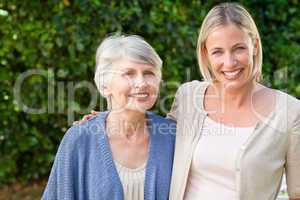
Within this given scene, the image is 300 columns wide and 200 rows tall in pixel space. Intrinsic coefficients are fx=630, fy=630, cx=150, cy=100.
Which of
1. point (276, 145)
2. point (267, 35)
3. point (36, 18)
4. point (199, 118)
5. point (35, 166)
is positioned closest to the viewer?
point (276, 145)

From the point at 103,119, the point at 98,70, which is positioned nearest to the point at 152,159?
the point at 103,119

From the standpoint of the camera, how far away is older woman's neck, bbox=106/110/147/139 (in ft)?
8.37

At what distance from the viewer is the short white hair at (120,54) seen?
2.51m

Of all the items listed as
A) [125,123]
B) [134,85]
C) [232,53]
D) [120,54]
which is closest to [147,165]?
[125,123]

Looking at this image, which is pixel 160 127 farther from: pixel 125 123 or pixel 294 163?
pixel 294 163

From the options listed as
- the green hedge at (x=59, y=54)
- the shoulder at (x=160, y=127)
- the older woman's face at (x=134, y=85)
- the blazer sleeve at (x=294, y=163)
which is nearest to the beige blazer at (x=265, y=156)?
the blazer sleeve at (x=294, y=163)

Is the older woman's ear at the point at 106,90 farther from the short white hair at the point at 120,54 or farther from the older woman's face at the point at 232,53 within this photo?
the older woman's face at the point at 232,53

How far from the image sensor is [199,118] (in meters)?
2.61

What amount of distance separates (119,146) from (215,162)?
39cm

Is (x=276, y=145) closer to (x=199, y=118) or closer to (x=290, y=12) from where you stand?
(x=199, y=118)

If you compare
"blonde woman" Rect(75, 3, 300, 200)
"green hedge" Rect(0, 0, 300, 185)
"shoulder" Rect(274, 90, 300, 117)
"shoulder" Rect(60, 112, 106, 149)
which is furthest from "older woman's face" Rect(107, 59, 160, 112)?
"green hedge" Rect(0, 0, 300, 185)

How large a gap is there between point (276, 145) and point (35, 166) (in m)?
2.77

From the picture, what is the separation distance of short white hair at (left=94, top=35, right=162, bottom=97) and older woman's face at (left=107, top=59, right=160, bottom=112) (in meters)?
0.02

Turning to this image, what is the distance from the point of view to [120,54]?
251 centimetres
